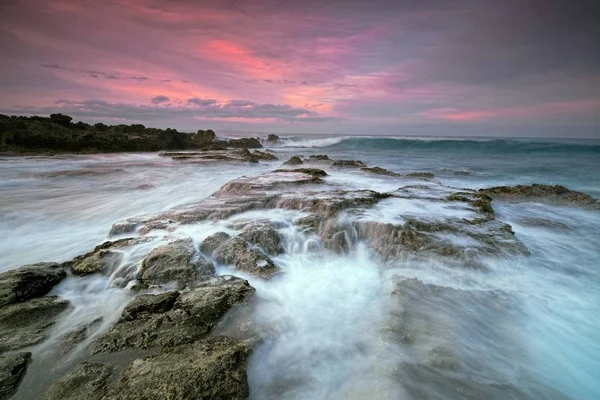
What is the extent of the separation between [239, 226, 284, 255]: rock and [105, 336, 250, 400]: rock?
2.56 meters

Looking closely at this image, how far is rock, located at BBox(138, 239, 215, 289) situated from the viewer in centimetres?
428

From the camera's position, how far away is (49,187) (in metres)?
10.8

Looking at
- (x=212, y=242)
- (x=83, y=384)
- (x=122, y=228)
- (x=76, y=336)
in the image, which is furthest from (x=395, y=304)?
(x=122, y=228)

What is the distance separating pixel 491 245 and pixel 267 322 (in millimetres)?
4186

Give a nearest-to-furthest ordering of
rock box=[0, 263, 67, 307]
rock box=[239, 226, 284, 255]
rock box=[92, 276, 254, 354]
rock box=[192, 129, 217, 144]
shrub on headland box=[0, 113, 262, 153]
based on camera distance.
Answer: rock box=[92, 276, 254, 354] < rock box=[0, 263, 67, 307] < rock box=[239, 226, 284, 255] < shrub on headland box=[0, 113, 262, 153] < rock box=[192, 129, 217, 144]

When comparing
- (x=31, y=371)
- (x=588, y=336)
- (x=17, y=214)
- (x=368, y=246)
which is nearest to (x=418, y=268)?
(x=368, y=246)

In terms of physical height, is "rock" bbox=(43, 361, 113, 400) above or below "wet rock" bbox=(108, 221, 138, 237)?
below

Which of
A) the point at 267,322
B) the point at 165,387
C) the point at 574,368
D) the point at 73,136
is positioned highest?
the point at 73,136

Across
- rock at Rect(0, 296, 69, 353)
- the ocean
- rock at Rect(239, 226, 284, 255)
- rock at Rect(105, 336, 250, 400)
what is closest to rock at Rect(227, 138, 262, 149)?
the ocean

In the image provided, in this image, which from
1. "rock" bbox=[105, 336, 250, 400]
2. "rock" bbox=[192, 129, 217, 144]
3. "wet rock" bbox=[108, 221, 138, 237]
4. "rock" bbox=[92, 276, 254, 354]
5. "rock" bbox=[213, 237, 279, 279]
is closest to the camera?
"rock" bbox=[105, 336, 250, 400]

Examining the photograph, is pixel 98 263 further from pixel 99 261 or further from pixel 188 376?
pixel 188 376

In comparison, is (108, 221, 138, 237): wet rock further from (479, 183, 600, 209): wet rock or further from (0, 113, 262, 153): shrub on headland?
(0, 113, 262, 153): shrub on headland

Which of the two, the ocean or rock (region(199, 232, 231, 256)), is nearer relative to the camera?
the ocean

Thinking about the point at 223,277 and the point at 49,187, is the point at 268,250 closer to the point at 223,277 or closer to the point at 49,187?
the point at 223,277
